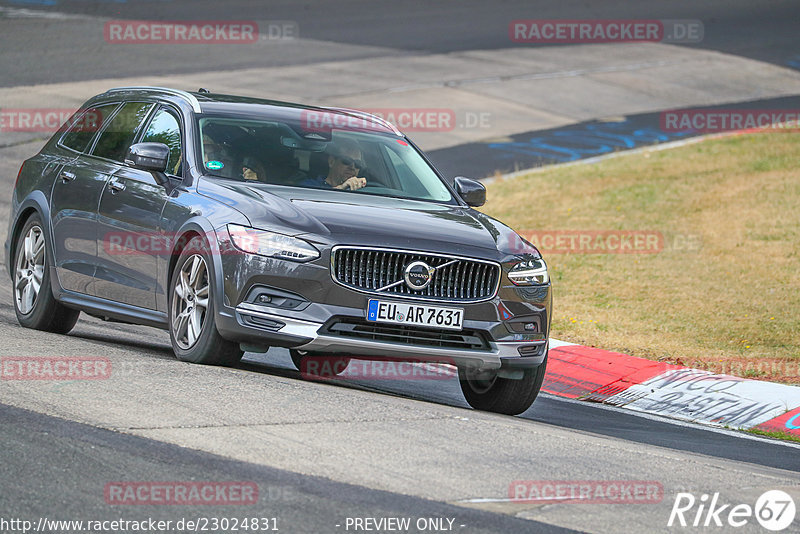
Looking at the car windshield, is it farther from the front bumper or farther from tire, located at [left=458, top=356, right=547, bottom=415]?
tire, located at [left=458, top=356, right=547, bottom=415]

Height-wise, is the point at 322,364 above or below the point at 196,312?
below

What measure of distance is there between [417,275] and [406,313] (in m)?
0.24

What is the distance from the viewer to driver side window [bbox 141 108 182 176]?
8969mm

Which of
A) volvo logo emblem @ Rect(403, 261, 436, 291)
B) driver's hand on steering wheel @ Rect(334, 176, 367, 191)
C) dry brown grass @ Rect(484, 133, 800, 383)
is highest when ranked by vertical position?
driver's hand on steering wheel @ Rect(334, 176, 367, 191)

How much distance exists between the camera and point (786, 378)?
11188 millimetres

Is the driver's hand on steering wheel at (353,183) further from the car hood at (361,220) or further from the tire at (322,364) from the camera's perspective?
the tire at (322,364)

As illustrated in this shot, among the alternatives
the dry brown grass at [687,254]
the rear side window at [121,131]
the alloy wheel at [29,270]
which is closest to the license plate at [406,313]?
the rear side window at [121,131]

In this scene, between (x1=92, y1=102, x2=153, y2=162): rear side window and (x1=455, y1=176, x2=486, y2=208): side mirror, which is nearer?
(x1=455, y1=176, x2=486, y2=208): side mirror

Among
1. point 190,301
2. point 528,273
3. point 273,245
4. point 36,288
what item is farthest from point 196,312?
point 36,288

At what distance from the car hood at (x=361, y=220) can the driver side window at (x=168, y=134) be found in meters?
0.70

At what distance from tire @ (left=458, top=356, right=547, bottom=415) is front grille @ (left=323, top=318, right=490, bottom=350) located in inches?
23.1

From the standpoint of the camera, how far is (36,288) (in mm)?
10078

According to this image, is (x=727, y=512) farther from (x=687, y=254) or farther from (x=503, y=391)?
(x=687, y=254)

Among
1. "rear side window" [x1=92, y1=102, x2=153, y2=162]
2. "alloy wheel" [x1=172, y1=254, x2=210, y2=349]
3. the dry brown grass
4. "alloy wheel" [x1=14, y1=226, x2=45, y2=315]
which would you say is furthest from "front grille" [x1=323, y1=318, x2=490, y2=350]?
the dry brown grass
